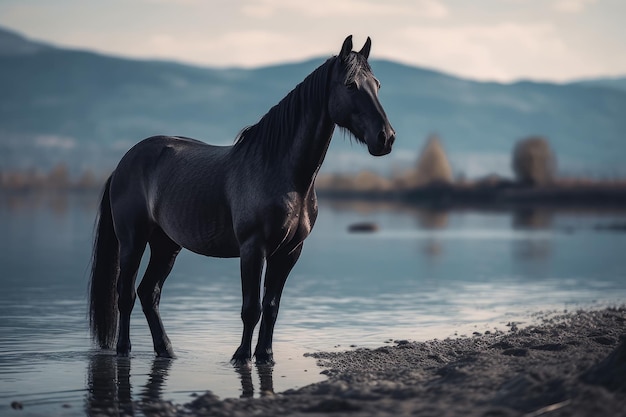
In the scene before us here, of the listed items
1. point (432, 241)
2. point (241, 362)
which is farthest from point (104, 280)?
point (432, 241)

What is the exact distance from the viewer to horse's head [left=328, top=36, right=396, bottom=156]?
720 cm

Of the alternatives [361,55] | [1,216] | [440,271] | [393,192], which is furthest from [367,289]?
[393,192]

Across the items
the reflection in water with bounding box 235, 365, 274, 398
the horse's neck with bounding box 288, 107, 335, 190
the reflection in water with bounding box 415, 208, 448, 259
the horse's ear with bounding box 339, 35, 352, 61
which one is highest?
the horse's ear with bounding box 339, 35, 352, 61

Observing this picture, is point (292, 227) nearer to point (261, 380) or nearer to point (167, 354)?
point (261, 380)

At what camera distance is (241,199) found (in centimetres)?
770

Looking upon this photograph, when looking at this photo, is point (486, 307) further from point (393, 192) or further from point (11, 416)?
point (393, 192)

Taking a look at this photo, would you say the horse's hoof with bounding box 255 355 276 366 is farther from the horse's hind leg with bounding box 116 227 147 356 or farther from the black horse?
the horse's hind leg with bounding box 116 227 147 356

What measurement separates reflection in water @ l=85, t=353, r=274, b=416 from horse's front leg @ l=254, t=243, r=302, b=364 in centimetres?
18

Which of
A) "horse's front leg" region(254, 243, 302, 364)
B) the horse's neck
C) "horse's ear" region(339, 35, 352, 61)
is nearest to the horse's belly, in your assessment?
"horse's front leg" region(254, 243, 302, 364)

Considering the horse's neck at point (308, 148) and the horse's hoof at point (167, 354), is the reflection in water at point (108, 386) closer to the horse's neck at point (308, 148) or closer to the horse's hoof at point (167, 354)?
the horse's hoof at point (167, 354)

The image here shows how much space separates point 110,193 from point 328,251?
17.1 metres

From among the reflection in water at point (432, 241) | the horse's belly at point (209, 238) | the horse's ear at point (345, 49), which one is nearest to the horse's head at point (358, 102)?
the horse's ear at point (345, 49)

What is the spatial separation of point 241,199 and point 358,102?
3.85 ft

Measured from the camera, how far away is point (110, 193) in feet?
29.5
